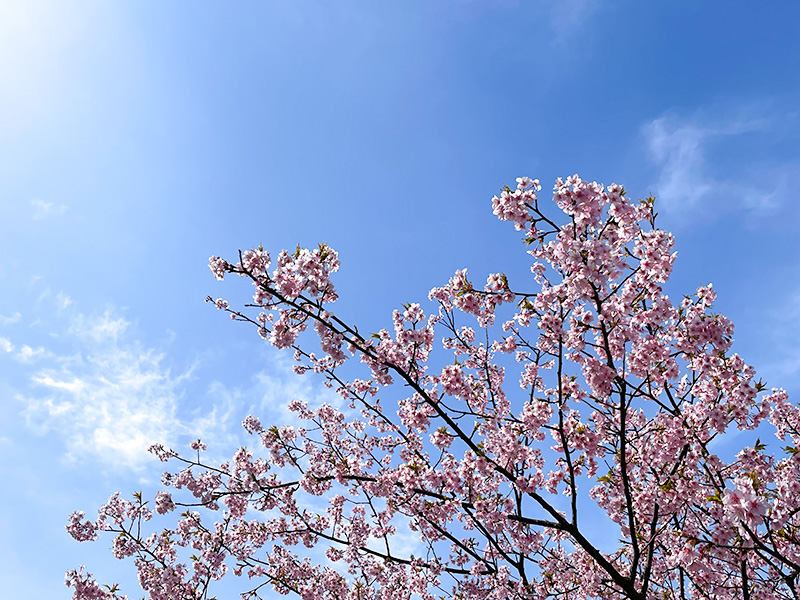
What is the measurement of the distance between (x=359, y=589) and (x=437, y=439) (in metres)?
4.65

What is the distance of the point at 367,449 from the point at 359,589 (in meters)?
3.04

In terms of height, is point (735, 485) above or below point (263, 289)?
below

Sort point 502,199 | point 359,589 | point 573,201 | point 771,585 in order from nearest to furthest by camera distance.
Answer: point 573,201 → point 502,199 → point 771,585 → point 359,589

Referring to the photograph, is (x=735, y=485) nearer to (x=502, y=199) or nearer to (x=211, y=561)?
(x=502, y=199)

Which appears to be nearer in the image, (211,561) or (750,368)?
(750,368)

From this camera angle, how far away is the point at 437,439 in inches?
311

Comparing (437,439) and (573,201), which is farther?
(437,439)

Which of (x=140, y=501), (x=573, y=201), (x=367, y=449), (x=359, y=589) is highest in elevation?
(x=573, y=201)

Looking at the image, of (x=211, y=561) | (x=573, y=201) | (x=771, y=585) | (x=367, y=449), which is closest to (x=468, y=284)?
(x=573, y=201)

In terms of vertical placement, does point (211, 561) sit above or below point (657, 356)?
below

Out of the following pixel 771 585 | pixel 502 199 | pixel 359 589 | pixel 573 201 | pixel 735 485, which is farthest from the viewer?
pixel 359 589

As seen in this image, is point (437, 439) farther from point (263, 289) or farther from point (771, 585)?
point (771, 585)

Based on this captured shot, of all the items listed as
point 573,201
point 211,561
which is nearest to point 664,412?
point 573,201

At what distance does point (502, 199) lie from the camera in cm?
661
